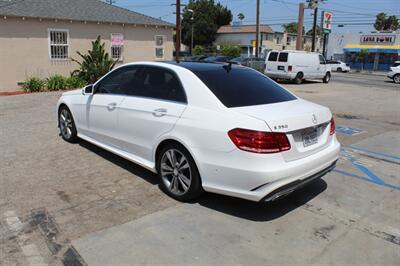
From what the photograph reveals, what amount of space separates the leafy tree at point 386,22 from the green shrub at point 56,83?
8741 centimetres

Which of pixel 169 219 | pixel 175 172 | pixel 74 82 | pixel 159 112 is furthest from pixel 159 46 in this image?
pixel 169 219

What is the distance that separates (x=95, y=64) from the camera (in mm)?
17641

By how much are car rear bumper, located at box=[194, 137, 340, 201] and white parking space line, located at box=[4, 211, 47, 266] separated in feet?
5.86

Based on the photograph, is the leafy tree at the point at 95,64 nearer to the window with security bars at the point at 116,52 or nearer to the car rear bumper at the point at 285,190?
the window with security bars at the point at 116,52

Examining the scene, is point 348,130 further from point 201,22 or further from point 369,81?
point 201,22

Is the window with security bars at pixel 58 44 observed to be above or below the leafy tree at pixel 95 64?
above

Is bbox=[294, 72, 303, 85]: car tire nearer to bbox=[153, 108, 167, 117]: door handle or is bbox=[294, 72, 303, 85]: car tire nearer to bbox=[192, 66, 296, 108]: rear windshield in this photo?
bbox=[192, 66, 296, 108]: rear windshield

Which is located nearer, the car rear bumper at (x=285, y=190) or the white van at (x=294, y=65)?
the car rear bumper at (x=285, y=190)

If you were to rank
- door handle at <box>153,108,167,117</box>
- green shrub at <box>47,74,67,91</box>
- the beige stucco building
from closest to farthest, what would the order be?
1. door handle at <box>153,108,167,117</box>
2. the beige stucco building
3. green shrub at <box>47,74,67,91</box>

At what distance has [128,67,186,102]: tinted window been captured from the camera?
4.71 metres

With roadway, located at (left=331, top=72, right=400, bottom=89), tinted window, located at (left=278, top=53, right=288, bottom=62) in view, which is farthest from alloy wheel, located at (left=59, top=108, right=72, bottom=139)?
roadway, located at (left=331, top=72, right=400, bottom=89)

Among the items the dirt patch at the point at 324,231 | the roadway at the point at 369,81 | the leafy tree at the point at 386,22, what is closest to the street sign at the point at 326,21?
the roadway at the point at 369,81

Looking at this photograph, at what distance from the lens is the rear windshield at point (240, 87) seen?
441 cm

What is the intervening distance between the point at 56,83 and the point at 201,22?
57069mm
